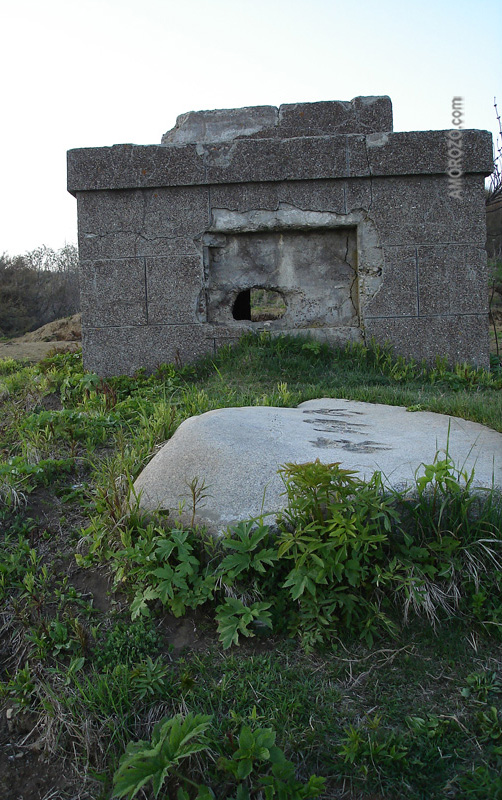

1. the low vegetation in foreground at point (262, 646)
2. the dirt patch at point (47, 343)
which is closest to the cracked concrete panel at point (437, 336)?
the low vegetation in foreground at point (262, 646)

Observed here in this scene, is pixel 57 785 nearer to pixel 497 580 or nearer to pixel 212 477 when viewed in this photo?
pixel 212 477

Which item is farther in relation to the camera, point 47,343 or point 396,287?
point 47,343

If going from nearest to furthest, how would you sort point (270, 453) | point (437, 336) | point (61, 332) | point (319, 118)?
point (270, 453), point (437, 336), point (319, 118), point (61, 332)

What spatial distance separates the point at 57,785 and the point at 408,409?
3.01 metres

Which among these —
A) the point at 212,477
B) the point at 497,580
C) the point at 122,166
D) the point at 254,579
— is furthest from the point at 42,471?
the point at 122,166

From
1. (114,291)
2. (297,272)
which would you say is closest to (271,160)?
(297,272)

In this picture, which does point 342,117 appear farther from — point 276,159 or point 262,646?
point 262,646

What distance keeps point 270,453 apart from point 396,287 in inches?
135

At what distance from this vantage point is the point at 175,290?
5.97 metres

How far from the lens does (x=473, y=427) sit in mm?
3668

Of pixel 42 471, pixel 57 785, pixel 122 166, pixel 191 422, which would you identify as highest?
pixel 122 166

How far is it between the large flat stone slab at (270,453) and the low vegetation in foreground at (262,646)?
0.09 metres

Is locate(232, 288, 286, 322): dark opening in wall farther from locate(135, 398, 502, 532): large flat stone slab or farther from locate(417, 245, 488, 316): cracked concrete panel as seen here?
locate(135, 398, 502, 532): large flat stone slab

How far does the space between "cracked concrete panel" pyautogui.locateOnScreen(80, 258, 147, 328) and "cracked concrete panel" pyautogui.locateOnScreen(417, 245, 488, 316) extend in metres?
2.71
